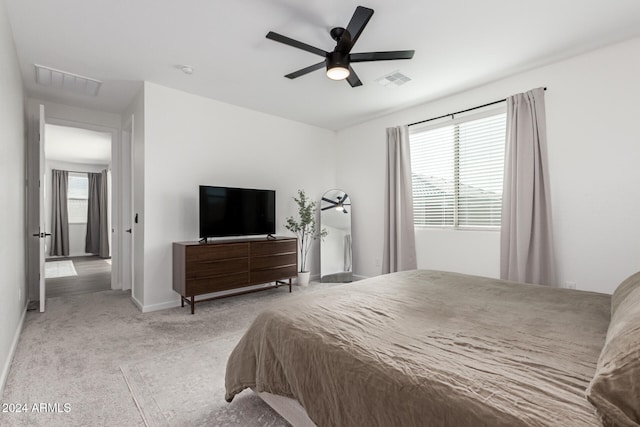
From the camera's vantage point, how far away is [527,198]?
123 inches

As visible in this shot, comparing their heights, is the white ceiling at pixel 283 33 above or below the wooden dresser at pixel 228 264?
above

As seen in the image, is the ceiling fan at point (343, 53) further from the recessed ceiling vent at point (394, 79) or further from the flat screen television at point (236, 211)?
the flat screen television at point (236, 211)

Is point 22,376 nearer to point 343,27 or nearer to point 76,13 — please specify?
point 76,13

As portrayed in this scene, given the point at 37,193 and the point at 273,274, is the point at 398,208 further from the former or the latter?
the point at 37,193

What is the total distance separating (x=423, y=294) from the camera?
1.88 metres

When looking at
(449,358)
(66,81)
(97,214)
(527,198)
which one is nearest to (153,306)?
(66,81)

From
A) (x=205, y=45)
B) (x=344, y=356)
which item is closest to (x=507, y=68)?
(x=205, y=45)

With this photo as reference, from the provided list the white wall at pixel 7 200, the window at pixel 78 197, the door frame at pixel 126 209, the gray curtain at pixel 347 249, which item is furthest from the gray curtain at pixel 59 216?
the gray curtain at pixel 347 249

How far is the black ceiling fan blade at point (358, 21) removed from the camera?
1959 millimetres

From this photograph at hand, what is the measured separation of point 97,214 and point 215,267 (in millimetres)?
6705

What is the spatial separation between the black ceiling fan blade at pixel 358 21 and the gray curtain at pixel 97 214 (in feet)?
27.4

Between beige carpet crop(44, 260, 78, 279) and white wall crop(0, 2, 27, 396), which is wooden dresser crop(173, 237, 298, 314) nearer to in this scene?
white wall crop(0, 2, 27, 396)

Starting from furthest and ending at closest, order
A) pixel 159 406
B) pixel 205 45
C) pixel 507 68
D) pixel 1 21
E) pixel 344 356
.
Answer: pixel 507 68 < pixel 205 45 < pixel 1 21 < pixel 159 406 < pixel 344 356

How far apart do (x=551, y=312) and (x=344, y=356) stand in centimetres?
115
